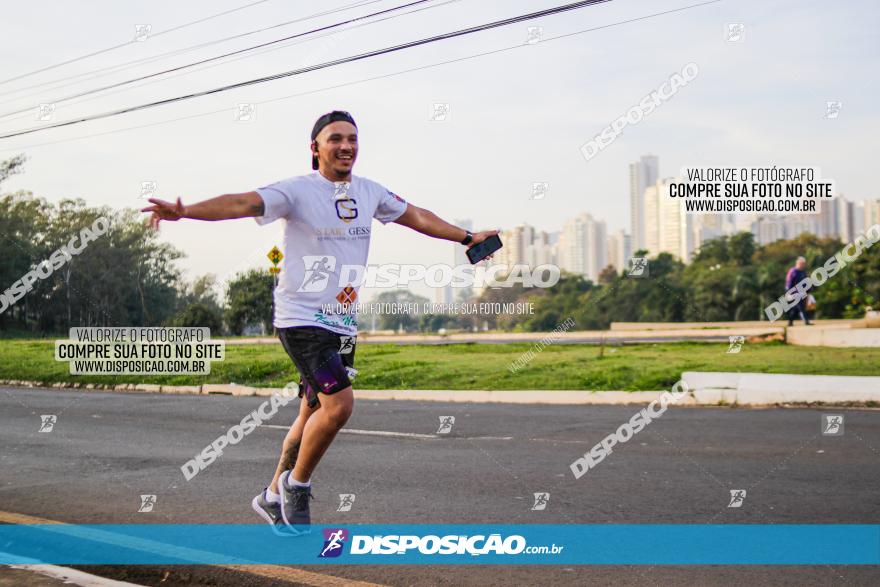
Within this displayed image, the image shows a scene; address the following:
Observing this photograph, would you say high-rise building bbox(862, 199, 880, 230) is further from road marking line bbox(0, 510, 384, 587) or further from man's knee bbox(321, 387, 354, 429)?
road marking line bbox(0, 510, 384, 587)

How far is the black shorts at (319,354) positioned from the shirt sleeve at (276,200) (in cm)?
57

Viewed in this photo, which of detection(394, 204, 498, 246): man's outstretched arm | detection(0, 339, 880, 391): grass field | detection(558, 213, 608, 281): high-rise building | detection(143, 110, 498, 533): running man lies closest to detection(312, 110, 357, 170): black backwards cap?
detection(143, 110, 498, 533): running man

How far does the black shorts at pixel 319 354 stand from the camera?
15.2ft

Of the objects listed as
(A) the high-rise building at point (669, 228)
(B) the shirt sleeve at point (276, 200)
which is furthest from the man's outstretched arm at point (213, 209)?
(A) the high-rise building at point (669, 228)

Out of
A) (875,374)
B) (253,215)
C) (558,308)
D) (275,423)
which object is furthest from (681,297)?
(253,215)

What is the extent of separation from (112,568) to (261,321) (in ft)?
59.7

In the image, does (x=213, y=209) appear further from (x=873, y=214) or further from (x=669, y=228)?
(x=669, y=228)

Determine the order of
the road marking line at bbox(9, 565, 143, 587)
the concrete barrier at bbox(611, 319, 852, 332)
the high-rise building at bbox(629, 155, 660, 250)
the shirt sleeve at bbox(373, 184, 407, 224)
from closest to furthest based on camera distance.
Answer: the road marking line at bbox(9, 565, 143, 587), the shirt sleeve at bbox(373, 184, 407, 224), the concrete barrier at bbox(611, 319, 852, 332), the high-rise building at bbox(629, 155, 660, 250)

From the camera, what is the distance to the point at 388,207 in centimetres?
499

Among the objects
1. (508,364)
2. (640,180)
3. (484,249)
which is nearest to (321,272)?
(484,249)

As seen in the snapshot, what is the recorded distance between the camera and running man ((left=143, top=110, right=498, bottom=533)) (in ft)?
15.0

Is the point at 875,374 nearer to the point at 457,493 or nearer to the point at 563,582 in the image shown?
the point at 457,493

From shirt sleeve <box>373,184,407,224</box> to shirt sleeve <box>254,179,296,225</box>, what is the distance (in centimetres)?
58

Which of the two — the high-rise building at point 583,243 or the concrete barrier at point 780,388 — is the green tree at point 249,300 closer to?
the concrete barrier at point 780,388
